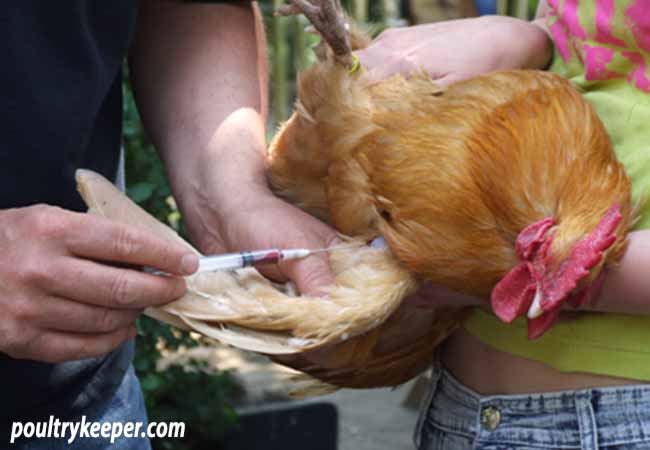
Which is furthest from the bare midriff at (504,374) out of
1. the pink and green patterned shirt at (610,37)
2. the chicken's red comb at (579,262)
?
the pink and green patterned shirt at (610,37)

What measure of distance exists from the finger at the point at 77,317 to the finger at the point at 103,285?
0.05 ft

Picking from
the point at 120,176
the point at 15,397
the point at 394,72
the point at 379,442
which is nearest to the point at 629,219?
the point at 394,72

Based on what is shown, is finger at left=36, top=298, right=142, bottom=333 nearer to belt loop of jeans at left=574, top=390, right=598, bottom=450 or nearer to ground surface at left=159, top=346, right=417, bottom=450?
belt loop of jeans at left=574, top=390, right=598, bottom=450

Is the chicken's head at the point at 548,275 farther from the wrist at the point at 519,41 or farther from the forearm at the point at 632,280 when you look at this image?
the wrist at the point at 519,41

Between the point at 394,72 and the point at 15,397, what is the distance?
1.05m

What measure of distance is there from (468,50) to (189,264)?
2.67 feet

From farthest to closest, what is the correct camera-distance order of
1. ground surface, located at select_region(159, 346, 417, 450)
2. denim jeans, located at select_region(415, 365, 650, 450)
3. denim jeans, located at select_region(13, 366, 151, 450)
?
ground surface, located at select_region(159, 346, 417, 450) < denim jeans, located at select_region(13, 366, 151, 450) < denim jeans, located at select_region(415, 365, 650, 450)

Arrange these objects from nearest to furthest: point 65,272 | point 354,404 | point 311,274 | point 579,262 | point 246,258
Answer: point 65,272
point 579,262
point 246,258
point 311,274
point 354,404

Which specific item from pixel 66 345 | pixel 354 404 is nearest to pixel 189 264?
pixel 66 345

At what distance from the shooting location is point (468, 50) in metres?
2.03

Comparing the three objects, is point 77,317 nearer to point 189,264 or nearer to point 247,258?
point 189,264

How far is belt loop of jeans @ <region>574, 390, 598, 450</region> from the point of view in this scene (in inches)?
72.5

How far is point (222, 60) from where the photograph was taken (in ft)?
7.17

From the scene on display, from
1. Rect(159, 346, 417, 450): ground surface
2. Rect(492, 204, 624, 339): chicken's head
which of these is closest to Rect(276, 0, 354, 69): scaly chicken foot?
Rect(492, 204, 624, 339): chicken's head
